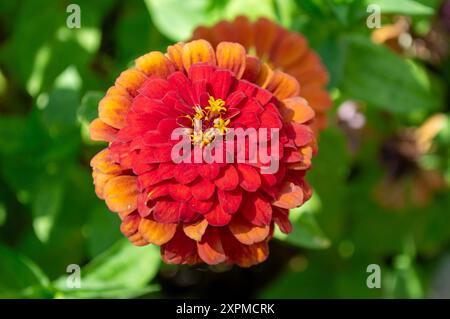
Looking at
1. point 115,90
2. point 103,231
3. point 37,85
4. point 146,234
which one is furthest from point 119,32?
point 146,234

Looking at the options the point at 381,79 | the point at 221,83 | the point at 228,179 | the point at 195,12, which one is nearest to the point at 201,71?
the point at 221,83

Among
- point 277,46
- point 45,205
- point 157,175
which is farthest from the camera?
point 45,205

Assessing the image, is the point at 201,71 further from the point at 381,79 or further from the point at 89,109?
the point at 381,79

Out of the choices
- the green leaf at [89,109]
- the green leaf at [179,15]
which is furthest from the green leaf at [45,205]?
the green leaf at [179,15]

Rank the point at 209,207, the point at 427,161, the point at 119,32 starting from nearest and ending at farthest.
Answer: the point at 209,207, the point at 119,32, the point at 427,161

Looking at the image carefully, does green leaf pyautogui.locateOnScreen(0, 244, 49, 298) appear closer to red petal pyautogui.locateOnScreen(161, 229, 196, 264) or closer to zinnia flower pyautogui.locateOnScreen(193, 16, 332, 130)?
red petal pyautogui.locateOnScreen(161, 229, 196, 264)

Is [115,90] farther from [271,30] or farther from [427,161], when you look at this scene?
[427,161]

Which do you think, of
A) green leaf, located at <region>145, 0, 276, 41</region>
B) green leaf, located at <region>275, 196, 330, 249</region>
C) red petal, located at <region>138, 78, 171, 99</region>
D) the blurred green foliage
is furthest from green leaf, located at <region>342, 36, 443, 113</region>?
red petal, located at <region>138, 78, 171, 99</region>
